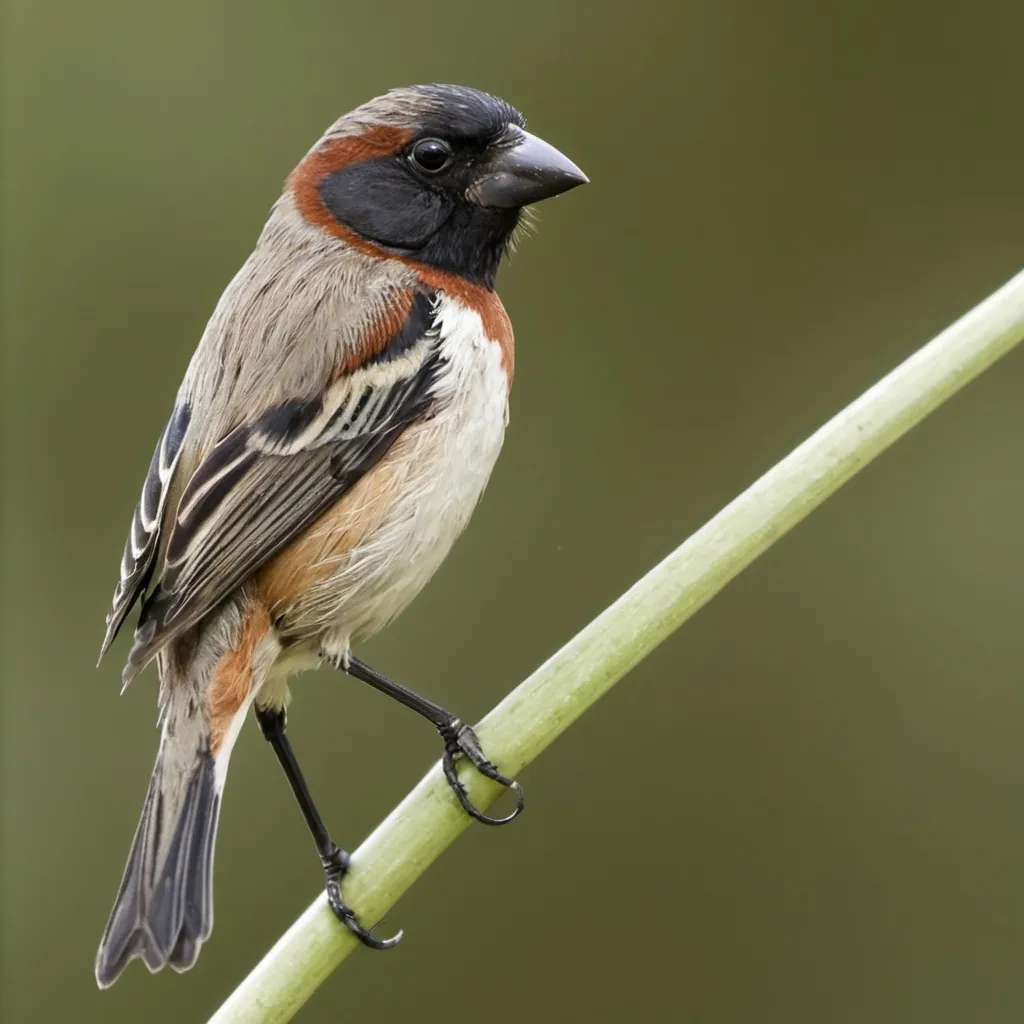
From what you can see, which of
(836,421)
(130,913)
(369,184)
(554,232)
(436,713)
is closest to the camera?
(836,421)

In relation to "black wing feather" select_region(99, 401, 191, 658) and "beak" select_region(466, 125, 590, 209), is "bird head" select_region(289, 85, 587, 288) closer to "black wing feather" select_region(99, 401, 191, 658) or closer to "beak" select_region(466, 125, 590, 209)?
"beak" select_region(466, 125, 590, 209)

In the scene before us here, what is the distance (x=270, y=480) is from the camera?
2.54m

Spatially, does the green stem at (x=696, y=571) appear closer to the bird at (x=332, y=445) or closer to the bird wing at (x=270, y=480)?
the bird at (x=332, y=445)

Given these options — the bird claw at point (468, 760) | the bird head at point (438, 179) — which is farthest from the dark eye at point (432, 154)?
the bird claw at point (468, 760)

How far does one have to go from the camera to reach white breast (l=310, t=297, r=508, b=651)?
257 cm

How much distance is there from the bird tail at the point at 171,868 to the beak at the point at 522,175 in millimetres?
1126

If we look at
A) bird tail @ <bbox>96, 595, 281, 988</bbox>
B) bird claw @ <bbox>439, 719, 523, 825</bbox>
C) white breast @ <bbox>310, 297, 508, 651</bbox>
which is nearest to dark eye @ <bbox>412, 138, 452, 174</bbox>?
white breast @ <bbox>310, 297, 508, 651</bbox>

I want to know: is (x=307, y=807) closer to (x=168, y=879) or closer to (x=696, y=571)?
(x=168, y=879)

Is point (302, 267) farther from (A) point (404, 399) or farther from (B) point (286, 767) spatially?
(B) point (286, 767)

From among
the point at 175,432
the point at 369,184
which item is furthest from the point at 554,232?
the point at 175,432

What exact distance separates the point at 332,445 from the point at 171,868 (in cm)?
78

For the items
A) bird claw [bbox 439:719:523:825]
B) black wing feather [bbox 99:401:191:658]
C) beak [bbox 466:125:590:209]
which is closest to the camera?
bird claw [bbox 439:719:523:825]

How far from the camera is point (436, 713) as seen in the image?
252 cm

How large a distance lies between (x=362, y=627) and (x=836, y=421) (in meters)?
1.17
